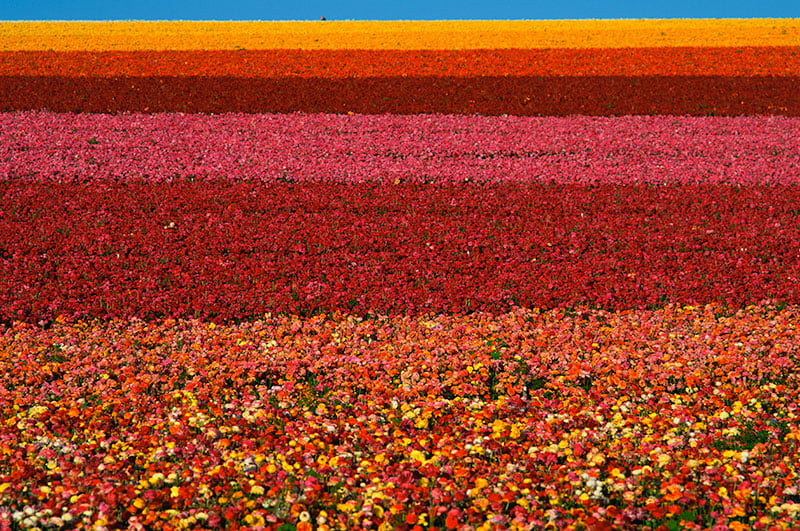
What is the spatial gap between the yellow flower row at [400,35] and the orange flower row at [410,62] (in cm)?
477

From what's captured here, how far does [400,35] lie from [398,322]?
41229mm

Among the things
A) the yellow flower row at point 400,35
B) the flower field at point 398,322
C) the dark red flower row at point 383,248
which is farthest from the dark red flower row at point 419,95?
the yellow flower row at point 400,35

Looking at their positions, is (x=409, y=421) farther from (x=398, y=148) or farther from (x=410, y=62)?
(x=410, y=62)

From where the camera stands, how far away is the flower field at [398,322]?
16.9ft

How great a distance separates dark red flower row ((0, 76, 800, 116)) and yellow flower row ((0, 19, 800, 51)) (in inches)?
527

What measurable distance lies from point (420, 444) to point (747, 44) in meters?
40.6

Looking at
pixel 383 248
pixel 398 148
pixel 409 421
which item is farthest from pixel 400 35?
pixel 409 421

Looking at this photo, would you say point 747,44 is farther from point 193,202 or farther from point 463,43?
point 193,202

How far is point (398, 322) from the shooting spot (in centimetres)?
855

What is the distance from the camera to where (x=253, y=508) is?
493cm

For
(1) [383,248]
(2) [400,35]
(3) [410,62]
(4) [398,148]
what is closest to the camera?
(1) [383,248]

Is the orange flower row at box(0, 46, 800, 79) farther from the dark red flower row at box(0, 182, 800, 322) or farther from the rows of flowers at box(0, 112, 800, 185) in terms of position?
the dark red flower row at box(0, 182, 800, 322)

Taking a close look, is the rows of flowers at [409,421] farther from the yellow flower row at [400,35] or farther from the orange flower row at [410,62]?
the yellow flower row at [400,35]

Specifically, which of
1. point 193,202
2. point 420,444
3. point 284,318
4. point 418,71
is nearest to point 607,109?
point 418,71
